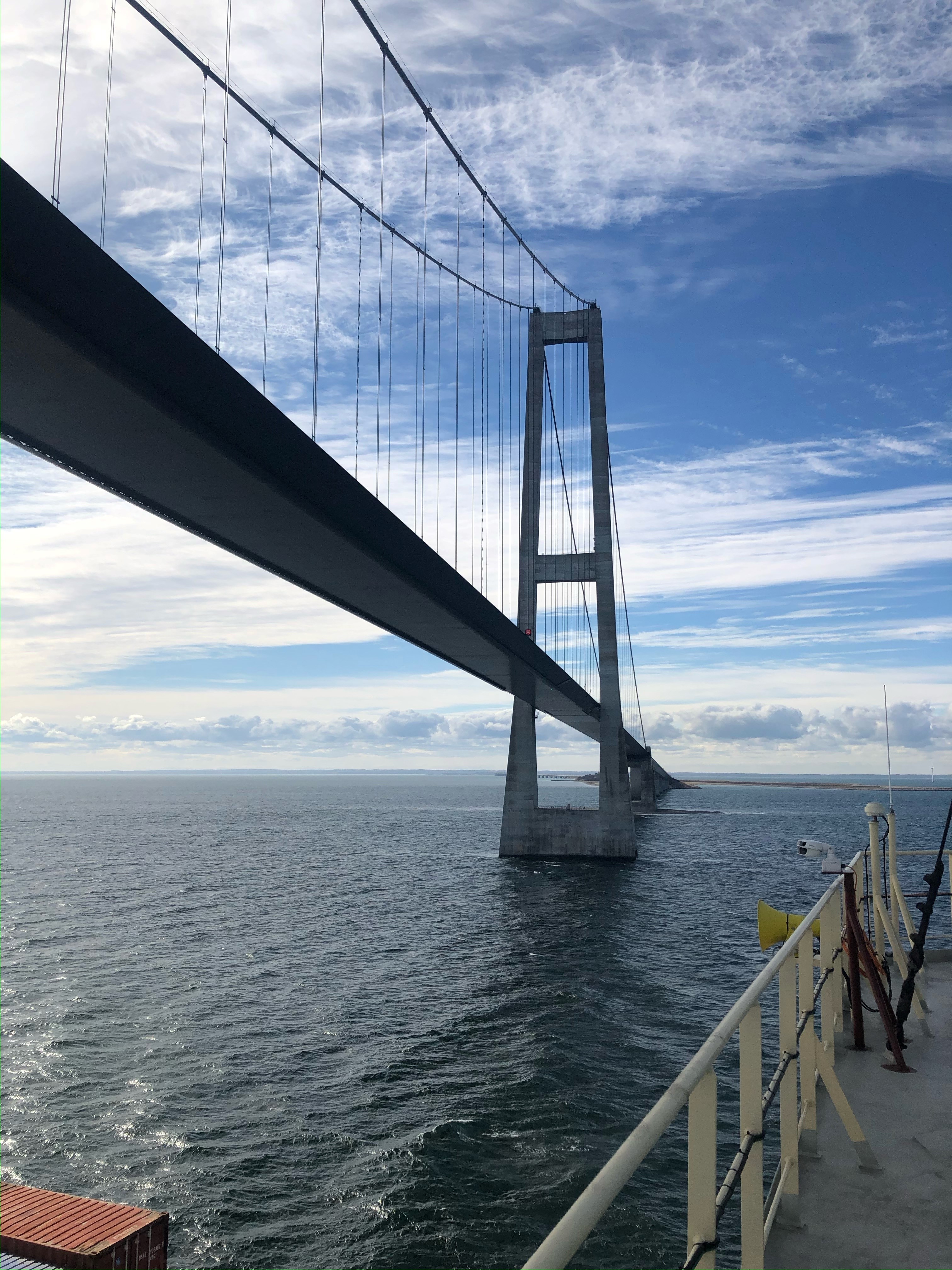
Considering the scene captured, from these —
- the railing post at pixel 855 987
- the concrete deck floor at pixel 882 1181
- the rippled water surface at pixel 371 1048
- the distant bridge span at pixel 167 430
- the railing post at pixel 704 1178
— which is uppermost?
the distant bridge span at pixel 167 430

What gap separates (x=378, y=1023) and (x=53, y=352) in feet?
43.2

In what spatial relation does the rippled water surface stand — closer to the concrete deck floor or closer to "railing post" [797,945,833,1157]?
the concrete deck floor

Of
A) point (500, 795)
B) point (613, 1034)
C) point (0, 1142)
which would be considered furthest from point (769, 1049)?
point (500, 795)

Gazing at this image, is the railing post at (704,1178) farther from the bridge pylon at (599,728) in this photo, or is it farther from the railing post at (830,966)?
the bridge pylon at (599,728)

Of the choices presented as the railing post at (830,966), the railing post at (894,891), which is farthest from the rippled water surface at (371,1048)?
the railing post at (830,966)

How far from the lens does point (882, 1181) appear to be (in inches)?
154

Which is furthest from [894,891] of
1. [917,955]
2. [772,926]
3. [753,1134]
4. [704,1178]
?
[704,1178]

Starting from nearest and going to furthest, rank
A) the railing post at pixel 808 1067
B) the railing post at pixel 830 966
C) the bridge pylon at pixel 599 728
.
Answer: the railing post at pixel 808 1067, the railing post at pixel 830 966, the bridge pylon at pixel 599 728

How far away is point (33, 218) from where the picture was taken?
5332 mm

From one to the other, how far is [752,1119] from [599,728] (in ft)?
128

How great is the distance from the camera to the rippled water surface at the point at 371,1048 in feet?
30.5

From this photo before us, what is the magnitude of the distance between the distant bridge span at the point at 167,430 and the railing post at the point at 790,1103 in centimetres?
575

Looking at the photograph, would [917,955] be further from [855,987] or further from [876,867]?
[876,867]

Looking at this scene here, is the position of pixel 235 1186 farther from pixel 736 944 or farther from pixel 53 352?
pixel 736 944
